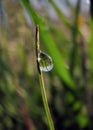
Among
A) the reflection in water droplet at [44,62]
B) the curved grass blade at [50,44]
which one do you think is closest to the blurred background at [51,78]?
the curved grass blade at [50,44]

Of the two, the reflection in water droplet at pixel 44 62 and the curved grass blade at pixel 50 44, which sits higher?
the reflection in water droplet at pixel 44 62

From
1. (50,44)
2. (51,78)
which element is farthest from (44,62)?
(51,78)

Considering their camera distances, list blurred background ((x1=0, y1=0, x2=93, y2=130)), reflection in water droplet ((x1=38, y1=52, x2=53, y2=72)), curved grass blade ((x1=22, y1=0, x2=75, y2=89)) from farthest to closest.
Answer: blurred background ((x1=0, y1=0, x2=93, y2=130)) → curved grass blade ((x1=22, y1=0, x2=75, y2=89)) → reflection in water droplet ((x1=38, y1=52, x2=53, y2=72))

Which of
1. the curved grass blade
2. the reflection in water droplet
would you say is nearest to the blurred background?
the curved grass blade

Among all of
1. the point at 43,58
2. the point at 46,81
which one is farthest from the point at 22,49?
the point at 43,58

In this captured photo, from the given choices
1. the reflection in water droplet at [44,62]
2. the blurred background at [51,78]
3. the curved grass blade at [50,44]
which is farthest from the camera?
the blurred background at [51,78]

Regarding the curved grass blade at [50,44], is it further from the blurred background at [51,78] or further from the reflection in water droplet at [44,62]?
the reflection in water droplet at [44,62]

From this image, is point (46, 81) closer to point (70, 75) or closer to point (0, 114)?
point (70, 75)

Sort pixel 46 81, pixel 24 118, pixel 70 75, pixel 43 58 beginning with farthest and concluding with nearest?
pixel 46 81 < pixel 70 75 < pixel 24 118 < pixel 43 58

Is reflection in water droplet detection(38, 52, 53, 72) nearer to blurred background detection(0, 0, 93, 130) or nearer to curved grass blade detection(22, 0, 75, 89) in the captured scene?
curved grass blade detection(22, 0, 75, 89)

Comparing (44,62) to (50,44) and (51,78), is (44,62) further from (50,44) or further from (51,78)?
(51,78)

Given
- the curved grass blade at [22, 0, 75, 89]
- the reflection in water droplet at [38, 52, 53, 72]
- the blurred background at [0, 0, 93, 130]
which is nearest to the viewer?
the reflection in water droplet at [38, 52, 53, 72]
